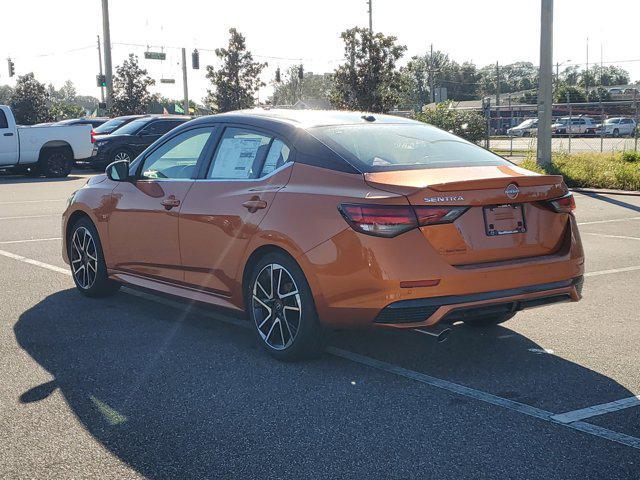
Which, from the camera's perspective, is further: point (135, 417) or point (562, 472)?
point (135, 417)

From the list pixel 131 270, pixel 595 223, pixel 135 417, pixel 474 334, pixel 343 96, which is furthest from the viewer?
pixel 343 96

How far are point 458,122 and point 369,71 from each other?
21.7 ft

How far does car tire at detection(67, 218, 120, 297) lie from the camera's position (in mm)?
7297

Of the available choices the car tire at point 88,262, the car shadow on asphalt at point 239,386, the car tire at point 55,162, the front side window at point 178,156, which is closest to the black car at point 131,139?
the car tire at point 55,162

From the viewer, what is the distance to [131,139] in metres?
25.1

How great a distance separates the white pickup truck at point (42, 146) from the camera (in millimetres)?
23594

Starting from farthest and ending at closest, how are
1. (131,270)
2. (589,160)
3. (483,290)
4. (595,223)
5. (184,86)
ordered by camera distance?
(184,86) < (589,160) < (595,223) < (131,270) < (483,290)

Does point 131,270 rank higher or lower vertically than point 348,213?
lower

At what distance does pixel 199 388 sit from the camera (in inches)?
194

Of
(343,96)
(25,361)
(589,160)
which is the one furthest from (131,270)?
(343,96)

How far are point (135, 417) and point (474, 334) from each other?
2.76 m

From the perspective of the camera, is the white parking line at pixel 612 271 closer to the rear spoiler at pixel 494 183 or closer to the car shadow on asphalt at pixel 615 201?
the rear spoiler at pixel 494 183

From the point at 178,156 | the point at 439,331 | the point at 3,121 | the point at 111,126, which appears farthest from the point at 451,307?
the point at 111,126

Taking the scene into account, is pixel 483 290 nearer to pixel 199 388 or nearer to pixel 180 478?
pixel 199 388
